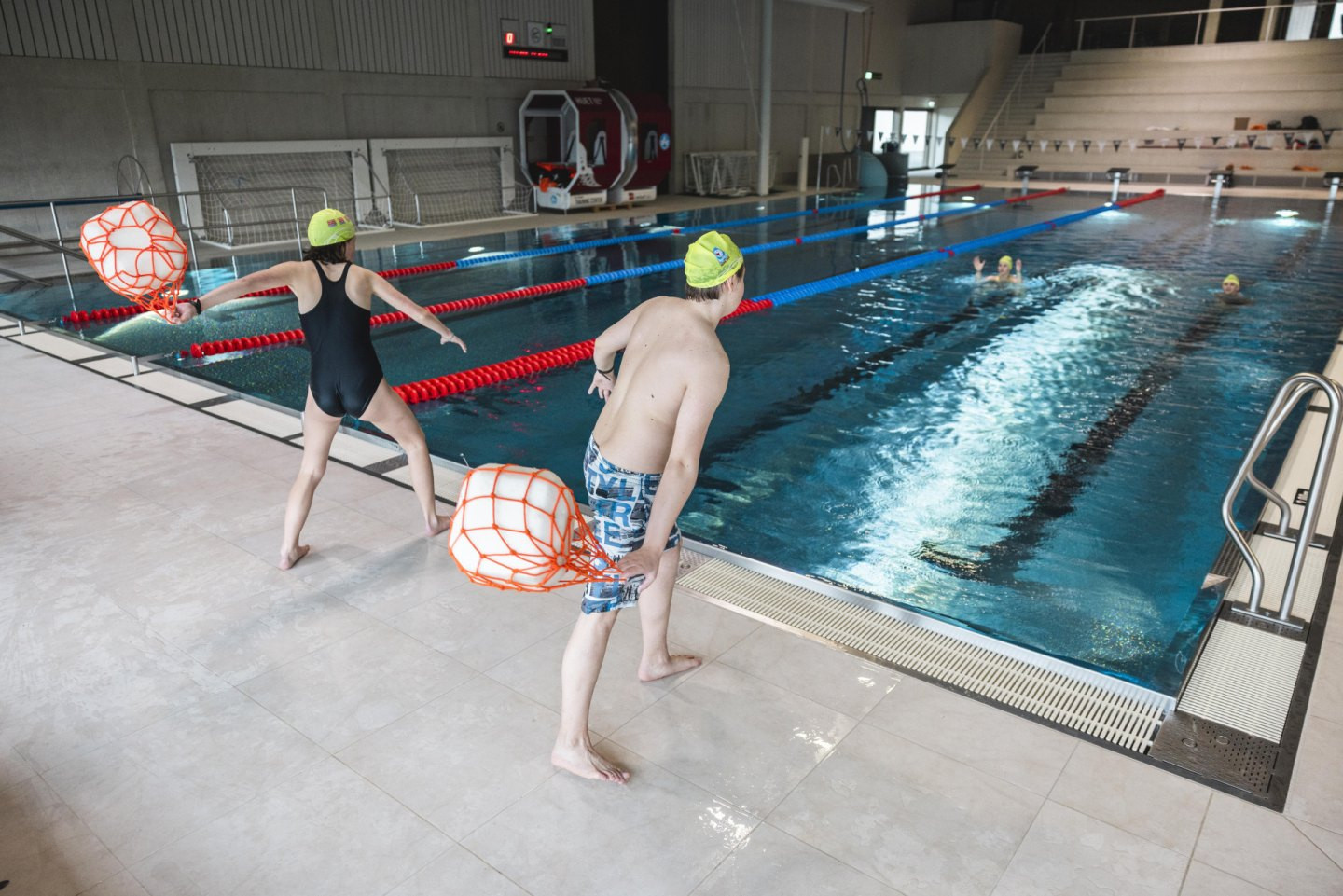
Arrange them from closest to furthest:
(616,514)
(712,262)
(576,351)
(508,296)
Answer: (712,262) < (616,514) < (576,351) < (508,296)

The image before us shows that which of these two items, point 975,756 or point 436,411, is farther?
point 436,411

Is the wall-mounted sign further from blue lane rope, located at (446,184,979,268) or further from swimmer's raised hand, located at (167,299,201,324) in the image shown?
swimmer's raised hand, located at (167,299,201,324)

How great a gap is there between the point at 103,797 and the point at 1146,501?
182 inches

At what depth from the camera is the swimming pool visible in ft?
12.5

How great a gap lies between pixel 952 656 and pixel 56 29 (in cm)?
1372

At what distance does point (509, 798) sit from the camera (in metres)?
2.25

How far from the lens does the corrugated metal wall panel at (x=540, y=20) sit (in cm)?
1631

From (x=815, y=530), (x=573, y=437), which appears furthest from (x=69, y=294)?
(x=815, y=530)

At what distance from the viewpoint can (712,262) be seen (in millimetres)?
2061

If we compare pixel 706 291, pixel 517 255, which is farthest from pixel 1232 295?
pixel 706 291


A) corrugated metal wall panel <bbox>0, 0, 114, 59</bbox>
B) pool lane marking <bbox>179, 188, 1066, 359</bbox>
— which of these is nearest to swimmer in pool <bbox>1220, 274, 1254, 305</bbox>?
pool lane marking <bbox>179, 188, 1066, 359</bbox>

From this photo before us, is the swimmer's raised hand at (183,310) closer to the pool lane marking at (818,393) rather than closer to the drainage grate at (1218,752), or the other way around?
the pool lane marking at (818,393)

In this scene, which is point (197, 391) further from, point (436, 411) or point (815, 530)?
point (815, 530)

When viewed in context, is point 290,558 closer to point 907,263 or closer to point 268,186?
point 907,263
